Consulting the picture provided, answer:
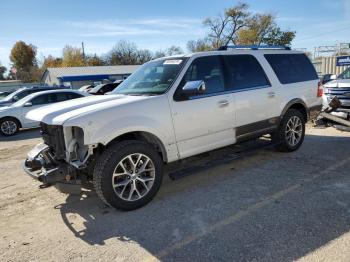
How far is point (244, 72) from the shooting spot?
561cm

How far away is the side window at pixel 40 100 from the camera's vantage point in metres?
12.4

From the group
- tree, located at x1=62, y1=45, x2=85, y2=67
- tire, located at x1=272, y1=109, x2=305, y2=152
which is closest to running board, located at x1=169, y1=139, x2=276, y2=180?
tire, located at x1=272, y1=109, x2=305, y2=152

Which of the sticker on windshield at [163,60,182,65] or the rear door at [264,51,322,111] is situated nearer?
the sticker on windshield at [163,60,182,65]

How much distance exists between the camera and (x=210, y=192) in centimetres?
479

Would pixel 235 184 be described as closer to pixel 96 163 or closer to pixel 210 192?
pixel 210 192

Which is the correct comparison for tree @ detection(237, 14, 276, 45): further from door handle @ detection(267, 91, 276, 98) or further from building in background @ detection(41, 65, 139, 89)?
door handle @ detection(267, 91, 276, 98)

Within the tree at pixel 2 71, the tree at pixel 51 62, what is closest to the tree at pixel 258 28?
the tree at pixel 51 62

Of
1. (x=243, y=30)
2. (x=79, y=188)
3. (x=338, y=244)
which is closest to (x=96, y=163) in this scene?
(x=79, y=188)

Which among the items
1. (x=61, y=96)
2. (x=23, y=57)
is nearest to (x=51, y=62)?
(x=23, y=57)

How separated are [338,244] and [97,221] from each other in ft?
8.75

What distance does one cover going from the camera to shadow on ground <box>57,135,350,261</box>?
3.33 m

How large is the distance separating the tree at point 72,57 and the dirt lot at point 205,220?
7400 centimetres

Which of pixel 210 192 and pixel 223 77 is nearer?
pixel 210 192

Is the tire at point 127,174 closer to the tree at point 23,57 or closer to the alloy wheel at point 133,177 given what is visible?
the alloy wheel at point 133,177
